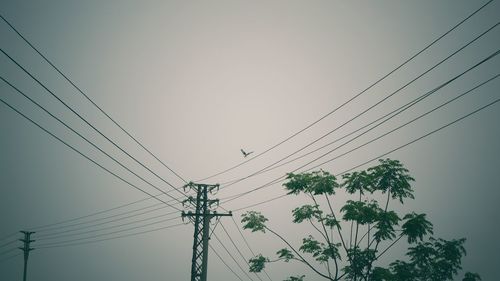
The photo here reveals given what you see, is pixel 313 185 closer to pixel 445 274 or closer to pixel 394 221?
pixel 394 221

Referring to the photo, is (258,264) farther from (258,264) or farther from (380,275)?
(380,275)

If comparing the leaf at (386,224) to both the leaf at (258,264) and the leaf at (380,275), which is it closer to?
the leaf at (380,275)

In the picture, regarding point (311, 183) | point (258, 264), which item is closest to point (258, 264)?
point (258, 264)

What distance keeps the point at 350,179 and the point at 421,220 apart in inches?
128

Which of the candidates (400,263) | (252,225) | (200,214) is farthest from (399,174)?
(200,214)

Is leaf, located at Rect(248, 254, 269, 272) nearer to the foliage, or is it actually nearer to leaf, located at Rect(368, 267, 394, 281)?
the foliage

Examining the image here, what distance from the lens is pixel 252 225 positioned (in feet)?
52.1

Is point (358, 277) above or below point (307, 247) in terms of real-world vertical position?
below

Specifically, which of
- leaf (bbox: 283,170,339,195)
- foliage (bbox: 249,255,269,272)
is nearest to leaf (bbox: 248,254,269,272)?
foliage (bbox: 249,255,269,272)

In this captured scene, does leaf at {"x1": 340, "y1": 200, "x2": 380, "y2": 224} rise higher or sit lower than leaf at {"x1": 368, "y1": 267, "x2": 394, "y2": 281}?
higher

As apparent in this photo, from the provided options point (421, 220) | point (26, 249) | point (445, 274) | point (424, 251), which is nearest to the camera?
point (421, 220)

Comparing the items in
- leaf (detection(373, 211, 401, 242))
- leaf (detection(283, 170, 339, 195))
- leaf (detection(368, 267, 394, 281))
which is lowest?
leaf (detection(368, 267, 394, 281))

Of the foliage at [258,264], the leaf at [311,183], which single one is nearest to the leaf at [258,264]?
the foliage at [258,264]

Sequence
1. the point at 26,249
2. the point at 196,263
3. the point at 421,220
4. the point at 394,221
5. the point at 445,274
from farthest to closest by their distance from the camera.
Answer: the point at 26,249, the point at 196,263, the point at 445,274, the point at 394,221, the point at 421,220
